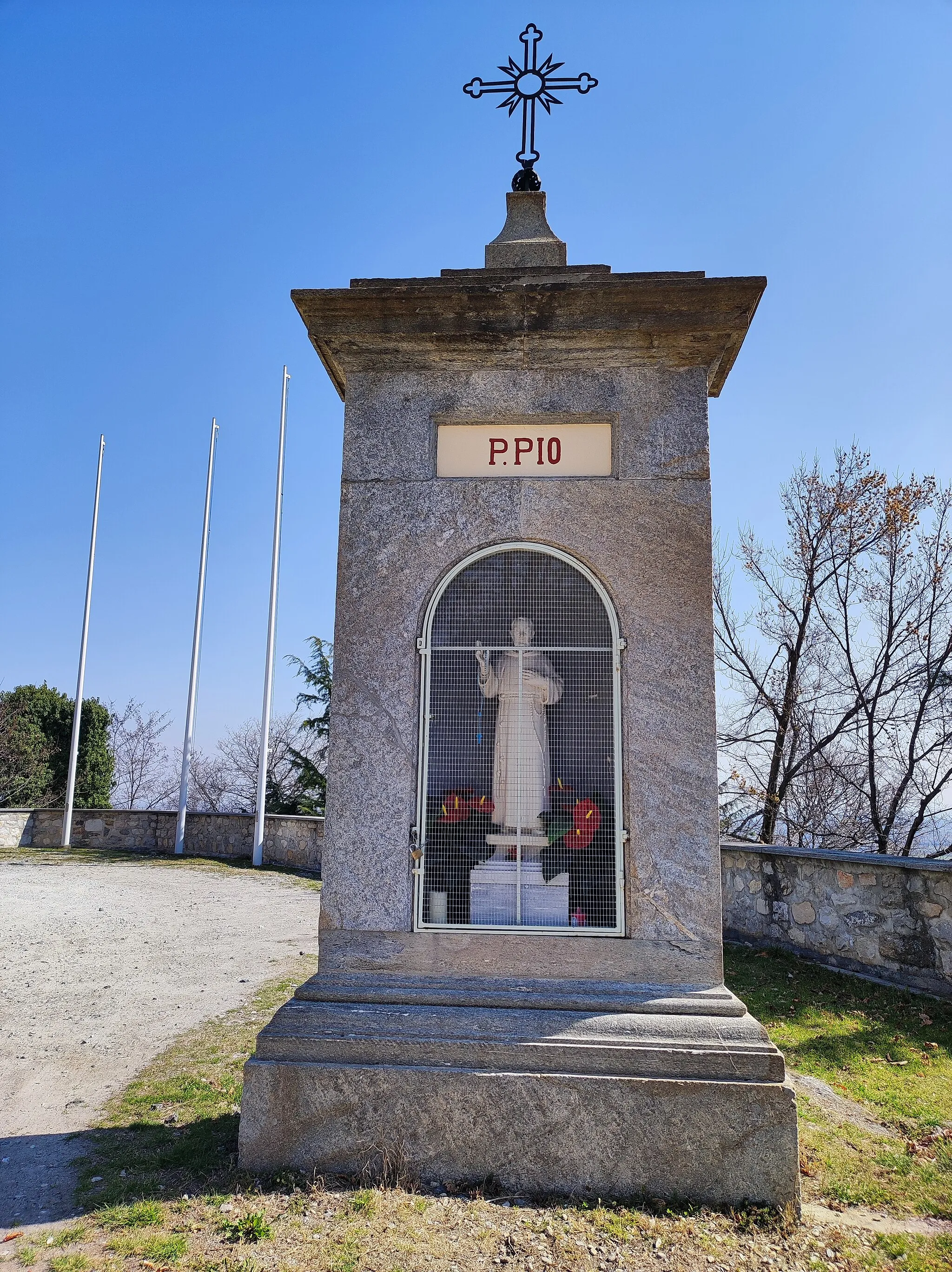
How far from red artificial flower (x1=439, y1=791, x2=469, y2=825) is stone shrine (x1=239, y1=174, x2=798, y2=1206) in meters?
0.01

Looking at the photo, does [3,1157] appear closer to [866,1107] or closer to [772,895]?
[866,1107]

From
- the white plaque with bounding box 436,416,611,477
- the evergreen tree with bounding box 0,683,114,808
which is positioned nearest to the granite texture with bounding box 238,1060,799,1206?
the white plaque with bounding box 436,416,611,477

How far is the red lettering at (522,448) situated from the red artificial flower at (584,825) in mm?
1780

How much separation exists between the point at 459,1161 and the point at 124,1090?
7.69 feet

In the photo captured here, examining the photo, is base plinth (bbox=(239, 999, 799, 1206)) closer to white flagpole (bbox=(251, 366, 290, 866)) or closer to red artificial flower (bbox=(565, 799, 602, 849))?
red artificial flower (bbox=(565, 799, 602, 849))

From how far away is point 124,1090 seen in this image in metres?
4.85

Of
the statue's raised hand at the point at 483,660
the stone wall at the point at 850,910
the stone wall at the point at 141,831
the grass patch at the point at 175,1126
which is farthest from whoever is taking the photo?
the stone wall at the point at 141,831

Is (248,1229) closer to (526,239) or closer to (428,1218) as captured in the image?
(428,1218)

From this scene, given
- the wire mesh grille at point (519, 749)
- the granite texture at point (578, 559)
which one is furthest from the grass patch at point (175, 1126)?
the wire mesh grille at point (519, 749)

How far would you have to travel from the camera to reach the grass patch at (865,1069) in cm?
372

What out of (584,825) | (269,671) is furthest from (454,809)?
(269,671)

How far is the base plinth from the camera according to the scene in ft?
11.4

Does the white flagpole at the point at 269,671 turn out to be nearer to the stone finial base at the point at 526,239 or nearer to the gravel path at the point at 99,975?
the gravel path at the point at 99,975

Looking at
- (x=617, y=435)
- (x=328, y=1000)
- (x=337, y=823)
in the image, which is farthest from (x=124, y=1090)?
(x=617, y=435)
